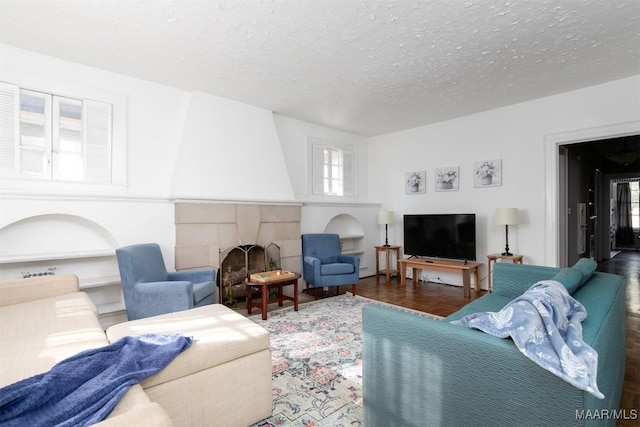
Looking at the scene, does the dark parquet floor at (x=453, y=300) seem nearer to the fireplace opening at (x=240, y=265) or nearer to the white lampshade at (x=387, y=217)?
the white lampshade at (x=387, y=217)

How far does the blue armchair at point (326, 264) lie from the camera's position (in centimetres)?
429

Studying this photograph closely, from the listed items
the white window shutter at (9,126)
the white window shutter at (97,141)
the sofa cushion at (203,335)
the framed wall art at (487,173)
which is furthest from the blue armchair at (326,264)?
the white window shutter at (9,126)

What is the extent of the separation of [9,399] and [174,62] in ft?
10.0

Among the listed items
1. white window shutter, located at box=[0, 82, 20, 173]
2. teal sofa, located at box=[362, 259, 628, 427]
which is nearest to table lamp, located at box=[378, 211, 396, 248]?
teal sofa, located at box=[362, 259, 628, 427]

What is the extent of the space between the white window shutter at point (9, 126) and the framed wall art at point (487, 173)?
18.8 ft

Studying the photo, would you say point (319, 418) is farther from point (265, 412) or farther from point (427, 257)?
point (427, 257)

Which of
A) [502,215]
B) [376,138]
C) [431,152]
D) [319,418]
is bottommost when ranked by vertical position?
[319,418]

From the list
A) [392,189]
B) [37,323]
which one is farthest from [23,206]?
[392,189]

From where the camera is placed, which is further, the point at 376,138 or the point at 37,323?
the point at 376,138

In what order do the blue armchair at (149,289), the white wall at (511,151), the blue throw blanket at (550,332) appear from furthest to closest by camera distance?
the white wall at (511,151) → the blue armchair at (149,289) → the blue throw blanket at (550,332)

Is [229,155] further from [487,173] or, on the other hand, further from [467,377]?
[487,173]

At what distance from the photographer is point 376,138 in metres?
6.21

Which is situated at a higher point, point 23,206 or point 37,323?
point 23,206

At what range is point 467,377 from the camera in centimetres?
122
